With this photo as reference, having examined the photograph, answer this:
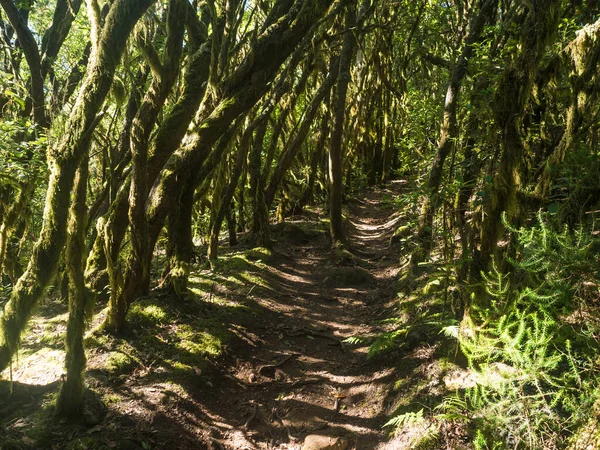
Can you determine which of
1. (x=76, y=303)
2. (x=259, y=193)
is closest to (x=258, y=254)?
(x=259, y=193)

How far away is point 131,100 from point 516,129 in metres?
6.57

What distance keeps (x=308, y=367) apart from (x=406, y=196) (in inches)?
139

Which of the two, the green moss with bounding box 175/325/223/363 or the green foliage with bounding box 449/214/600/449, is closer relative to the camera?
the green foliage with bounding box 449/214/600/449

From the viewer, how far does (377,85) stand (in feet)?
67.8

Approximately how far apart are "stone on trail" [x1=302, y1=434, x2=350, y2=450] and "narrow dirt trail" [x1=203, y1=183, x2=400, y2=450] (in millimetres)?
16

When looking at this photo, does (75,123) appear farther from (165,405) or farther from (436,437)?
(436,437)

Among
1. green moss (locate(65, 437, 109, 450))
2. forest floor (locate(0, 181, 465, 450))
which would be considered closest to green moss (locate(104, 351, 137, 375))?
forest floor (locate(0, 181, 465, 450))

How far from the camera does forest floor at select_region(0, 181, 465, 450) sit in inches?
172

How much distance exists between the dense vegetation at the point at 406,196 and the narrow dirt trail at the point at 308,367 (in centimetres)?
66

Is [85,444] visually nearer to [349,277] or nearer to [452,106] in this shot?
[349,277]

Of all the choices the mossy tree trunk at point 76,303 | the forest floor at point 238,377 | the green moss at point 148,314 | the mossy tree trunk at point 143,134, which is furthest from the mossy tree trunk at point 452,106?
the mossy tree trunk at point 76,303

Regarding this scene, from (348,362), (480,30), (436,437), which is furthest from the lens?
(480,30)

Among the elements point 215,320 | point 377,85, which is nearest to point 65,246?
point 215,320

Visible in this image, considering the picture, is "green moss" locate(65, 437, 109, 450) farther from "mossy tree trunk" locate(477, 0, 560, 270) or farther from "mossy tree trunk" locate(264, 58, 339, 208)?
"mossy tree trunk" locate(264, 58, 339, 208)
